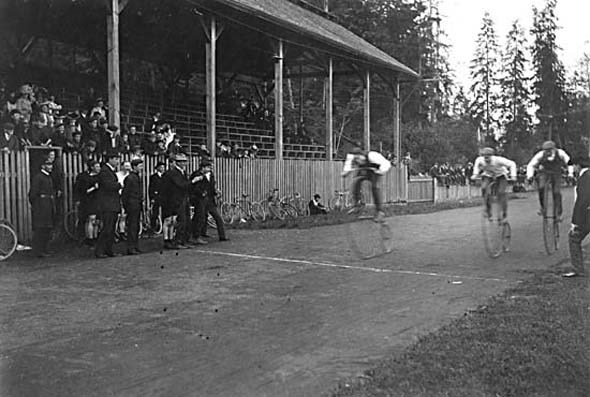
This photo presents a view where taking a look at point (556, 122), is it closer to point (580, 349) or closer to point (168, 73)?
point (580, 349)

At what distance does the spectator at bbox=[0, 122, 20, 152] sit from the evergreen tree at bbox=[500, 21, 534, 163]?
410 inches

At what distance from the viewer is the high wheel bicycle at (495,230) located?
10.2 m

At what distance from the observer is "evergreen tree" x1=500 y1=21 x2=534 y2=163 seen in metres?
7.36

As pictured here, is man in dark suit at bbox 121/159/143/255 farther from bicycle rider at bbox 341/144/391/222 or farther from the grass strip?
the grass strip

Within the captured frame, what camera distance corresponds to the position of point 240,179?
22.8 meters

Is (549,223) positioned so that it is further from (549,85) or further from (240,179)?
(240,179)

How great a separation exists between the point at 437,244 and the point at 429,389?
10.4 m

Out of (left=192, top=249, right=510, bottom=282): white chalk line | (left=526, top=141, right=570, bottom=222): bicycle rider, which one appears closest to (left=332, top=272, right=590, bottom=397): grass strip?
(left=526, top=141, right=570, bottom=222): bicycle rider

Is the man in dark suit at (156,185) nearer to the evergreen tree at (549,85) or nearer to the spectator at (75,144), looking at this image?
the spectator at (75,144)

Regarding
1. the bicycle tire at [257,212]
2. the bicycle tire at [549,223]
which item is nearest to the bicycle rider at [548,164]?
the bicycle tire at [549,223]

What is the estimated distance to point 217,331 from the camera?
777 centimetres

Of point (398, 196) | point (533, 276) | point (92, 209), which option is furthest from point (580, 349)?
point (398, 196)

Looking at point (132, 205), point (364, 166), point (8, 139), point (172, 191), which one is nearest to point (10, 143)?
point (8, 139)

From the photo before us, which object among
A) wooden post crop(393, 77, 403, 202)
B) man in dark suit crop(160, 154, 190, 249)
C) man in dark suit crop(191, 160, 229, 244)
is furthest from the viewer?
wooden post crop(393, 77, 403, 202)
